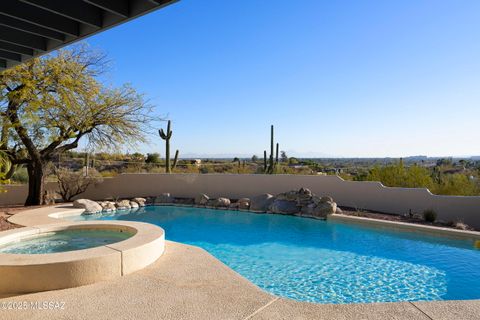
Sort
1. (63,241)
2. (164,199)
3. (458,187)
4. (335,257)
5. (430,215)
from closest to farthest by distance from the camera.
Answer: (63,241) → (335,257) → (430,215) → (458,187) → (164,199)

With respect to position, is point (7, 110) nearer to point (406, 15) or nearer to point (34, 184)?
point (34, 184)

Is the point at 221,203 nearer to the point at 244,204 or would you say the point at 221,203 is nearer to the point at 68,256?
the point at 244,204

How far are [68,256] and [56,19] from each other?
305 centimetres

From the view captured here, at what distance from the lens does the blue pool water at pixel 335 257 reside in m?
4.83

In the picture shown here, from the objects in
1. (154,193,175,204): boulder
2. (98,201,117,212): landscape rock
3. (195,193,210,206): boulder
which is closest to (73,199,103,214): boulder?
(98,201,117,212): landscape rock

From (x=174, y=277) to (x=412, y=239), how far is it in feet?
20.5

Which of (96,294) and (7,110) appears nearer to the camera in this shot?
(96,294)

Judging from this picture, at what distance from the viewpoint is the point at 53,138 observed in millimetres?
10875

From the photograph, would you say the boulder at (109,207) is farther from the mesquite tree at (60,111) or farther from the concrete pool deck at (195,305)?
the concrete pool deck at (195,305)

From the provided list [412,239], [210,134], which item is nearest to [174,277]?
→ [412,239]

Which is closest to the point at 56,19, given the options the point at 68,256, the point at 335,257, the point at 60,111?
the point at 68,256

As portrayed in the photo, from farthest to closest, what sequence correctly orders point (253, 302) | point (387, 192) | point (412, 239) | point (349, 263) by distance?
point (387, 192)
point (412, 239)
point (349, 263)
point (253, 302)

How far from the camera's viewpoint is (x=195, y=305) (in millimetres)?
3240

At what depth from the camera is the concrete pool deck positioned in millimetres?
2998
